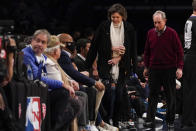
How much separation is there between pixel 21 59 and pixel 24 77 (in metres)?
0.22

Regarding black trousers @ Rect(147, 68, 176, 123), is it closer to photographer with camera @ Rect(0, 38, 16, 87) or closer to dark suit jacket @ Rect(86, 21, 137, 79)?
dark suit jacket @ Rect(86, 21, 137, 79)

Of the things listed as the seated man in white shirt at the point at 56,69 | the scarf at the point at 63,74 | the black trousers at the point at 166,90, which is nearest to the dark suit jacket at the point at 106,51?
the black trousers at the point at 166,90

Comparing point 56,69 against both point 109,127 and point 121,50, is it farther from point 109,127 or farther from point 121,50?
point 121,50

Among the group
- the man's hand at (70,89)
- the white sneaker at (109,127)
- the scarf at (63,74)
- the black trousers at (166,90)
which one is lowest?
the white sneaker at (109,127)

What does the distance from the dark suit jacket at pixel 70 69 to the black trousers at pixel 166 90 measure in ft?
4.47

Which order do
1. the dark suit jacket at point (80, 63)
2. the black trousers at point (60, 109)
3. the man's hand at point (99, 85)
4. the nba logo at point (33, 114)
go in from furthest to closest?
1. the dark suit jacket at point (80, 63)
2. the man's hand at point (99, 85)
3. the black trousers at point (60, 109)
4. the nba logo at point (33, 114)

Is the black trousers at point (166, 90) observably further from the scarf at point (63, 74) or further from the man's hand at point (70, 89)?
the man's hand at point (70, 89)

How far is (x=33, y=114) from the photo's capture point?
22.6 feet

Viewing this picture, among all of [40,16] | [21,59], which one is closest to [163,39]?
[21,59]

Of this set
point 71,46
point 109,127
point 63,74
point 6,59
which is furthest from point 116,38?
point 6,59

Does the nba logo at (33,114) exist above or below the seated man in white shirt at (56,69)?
below

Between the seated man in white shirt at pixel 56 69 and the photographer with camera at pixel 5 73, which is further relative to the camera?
the seated man in white shirt at pixel 56 69

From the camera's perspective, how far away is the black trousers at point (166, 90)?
959 cm

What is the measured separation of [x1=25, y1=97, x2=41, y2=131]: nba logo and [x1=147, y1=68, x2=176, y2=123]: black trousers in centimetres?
295
